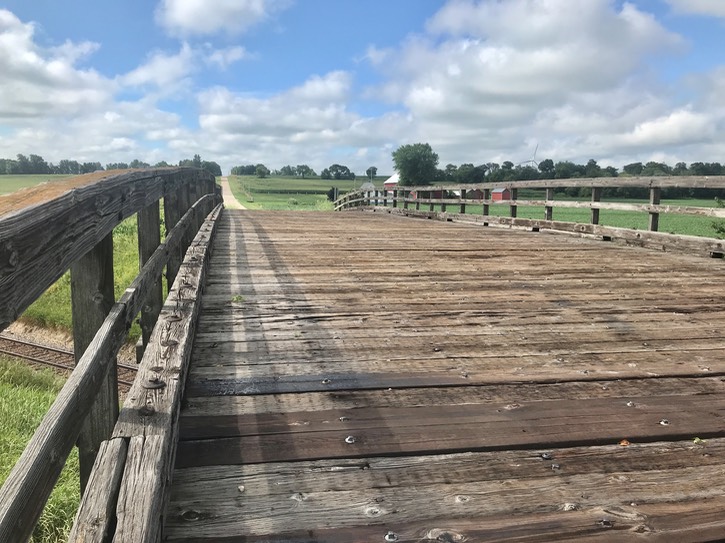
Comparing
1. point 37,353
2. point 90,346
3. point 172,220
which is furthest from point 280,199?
point 90,346

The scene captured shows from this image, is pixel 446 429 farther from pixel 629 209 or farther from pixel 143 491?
pixel 629 209

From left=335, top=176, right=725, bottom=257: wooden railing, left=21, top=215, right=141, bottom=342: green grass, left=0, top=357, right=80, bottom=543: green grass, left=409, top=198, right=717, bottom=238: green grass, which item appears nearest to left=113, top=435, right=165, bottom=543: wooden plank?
left=0, top=357, right=80, bottom=543: green grass

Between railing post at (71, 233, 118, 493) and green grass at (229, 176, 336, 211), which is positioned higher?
green grass at (229, 176, 336, 211)

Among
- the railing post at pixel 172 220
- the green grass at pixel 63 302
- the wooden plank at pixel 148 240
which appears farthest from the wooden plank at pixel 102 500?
the green grass at pixel 63 302

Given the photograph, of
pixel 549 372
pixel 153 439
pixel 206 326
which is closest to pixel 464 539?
pixel 153 439

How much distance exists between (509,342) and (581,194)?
1851 inches

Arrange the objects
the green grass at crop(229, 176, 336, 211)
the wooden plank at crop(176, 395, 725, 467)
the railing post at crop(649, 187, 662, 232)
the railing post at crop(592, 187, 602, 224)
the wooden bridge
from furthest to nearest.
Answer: the green grass at crop(229, 176, 336, 211) → the railing post at crop(592, 187, 602, 224) → the railing post at crop(649, 187, 662, 232) → the wooden plank at crop(176, 395, 725, 467) → the wooden bridge

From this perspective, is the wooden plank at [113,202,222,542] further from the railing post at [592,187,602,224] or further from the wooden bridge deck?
the railing post at [592,187,602,224]

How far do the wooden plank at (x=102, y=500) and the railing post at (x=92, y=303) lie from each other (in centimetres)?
67

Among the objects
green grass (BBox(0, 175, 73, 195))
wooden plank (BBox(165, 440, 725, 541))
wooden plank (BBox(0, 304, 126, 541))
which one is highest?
green grass (BBox(0, 175, 73, 195))

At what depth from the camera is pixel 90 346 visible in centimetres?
186

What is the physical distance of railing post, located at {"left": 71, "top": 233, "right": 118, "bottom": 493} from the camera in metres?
2.38

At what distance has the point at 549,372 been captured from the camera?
3.19 m

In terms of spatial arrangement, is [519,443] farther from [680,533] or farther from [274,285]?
[274,285]
